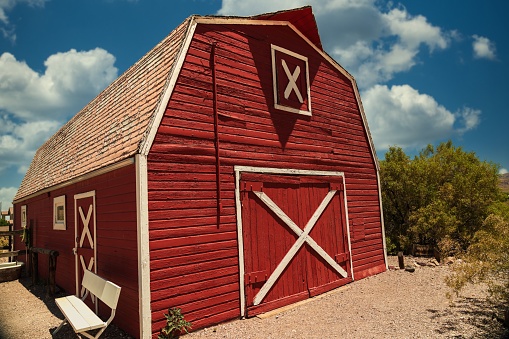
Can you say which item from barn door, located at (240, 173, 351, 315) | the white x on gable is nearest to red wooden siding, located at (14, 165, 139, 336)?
barn door, located at (240, 173, 351, 315)

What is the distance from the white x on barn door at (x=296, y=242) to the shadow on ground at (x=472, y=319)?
103 inches

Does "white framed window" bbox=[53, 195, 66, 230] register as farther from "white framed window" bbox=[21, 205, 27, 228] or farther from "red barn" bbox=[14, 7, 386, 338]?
"white framed window" bbox=[21, 205, 27, 228]

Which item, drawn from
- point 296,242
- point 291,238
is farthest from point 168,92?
point 296,242

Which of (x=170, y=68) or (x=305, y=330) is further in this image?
(x=170, y=68)

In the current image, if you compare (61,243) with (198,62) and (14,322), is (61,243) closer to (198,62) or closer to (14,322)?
(14,322)

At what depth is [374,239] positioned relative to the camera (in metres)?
10.7

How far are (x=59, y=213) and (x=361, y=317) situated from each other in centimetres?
902

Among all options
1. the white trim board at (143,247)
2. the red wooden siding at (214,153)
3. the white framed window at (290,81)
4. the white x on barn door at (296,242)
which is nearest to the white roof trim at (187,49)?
the red wooden siding at (214,153)

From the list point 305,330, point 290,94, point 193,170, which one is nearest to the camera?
point 305,330

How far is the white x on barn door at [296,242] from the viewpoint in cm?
739

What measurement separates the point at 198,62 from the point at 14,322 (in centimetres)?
690

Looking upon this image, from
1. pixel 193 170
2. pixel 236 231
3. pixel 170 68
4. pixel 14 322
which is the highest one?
pixel 170 68

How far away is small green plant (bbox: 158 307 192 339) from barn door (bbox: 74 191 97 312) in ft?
8.79

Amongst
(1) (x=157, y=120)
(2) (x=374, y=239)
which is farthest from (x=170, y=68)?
(2) (x=374, y=239)
